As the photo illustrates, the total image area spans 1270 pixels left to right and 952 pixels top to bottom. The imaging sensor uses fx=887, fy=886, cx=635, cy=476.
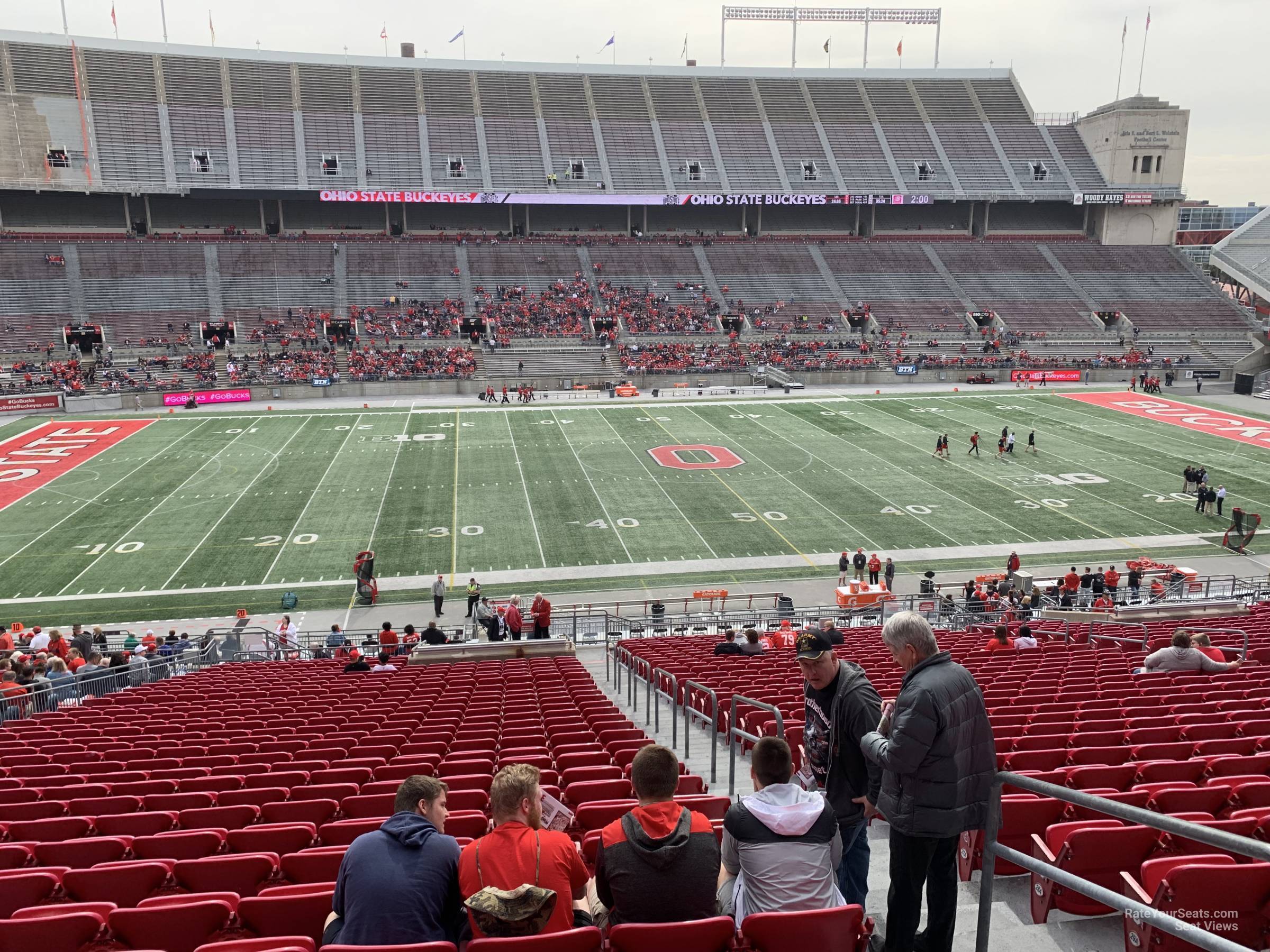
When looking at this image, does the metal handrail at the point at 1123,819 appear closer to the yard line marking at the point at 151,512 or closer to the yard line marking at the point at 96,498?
the yard line marking at the point at 151,512

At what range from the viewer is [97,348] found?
5416 centimetres

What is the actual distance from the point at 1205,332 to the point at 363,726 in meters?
72.6

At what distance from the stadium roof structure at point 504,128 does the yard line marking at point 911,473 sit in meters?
36.5

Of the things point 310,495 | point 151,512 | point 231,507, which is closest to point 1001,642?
point 310,495

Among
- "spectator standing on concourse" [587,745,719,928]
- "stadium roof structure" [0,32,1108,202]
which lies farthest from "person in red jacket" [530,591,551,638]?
"stadium roof structure" [0,32,1108,202]

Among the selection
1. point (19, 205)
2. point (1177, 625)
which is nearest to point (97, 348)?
point (19, 205)

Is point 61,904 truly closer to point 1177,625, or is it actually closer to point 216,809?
point 216,809

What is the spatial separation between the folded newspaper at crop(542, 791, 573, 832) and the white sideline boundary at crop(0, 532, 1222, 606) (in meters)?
20.9

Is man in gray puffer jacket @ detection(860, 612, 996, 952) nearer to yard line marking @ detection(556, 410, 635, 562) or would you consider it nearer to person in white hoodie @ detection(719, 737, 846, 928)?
person in white hoodie @ detection(719, 737, 846, 928)

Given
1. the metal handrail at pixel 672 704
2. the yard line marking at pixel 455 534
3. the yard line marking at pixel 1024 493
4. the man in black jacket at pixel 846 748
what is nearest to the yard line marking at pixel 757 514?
the yard line marking at pixel 1024 493

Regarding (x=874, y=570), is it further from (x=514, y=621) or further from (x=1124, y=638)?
(x=514, y=621)

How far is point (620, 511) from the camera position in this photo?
31.5m

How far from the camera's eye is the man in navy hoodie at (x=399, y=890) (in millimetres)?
3830

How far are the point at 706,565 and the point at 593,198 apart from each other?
2058 inches
